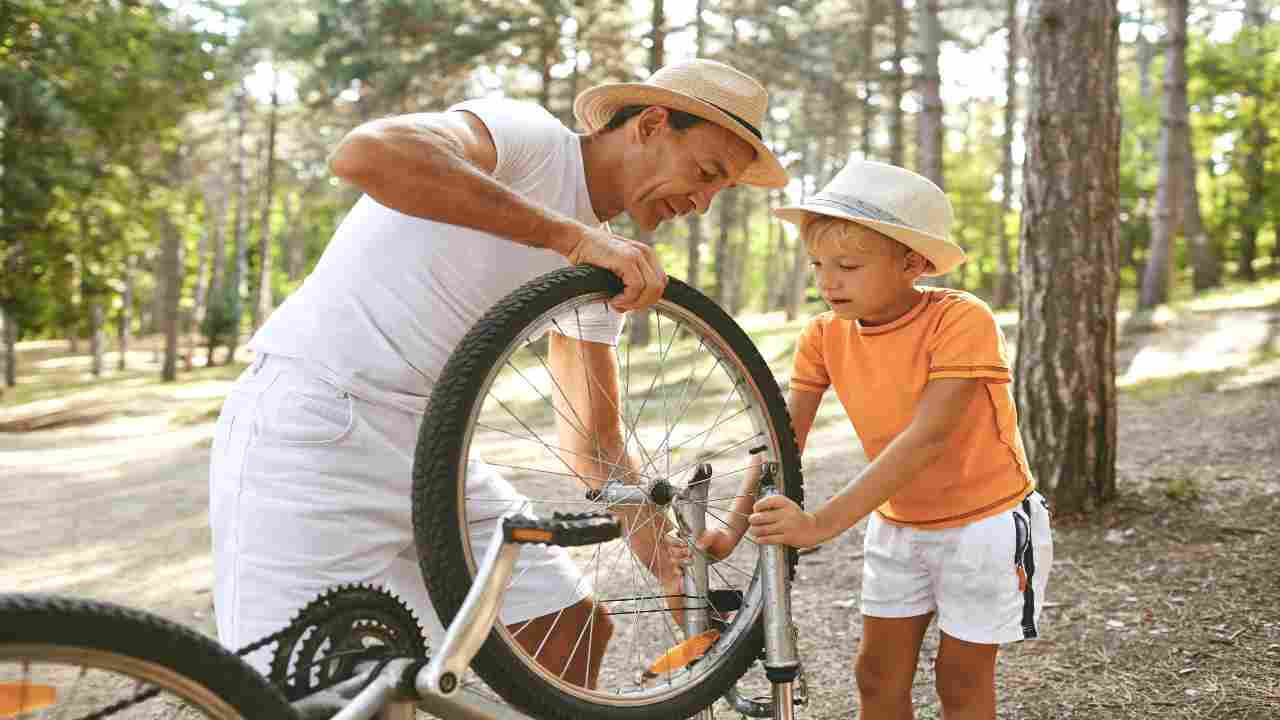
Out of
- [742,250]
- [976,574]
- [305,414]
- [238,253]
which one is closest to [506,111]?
[305,414]

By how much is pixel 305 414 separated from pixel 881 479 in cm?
125

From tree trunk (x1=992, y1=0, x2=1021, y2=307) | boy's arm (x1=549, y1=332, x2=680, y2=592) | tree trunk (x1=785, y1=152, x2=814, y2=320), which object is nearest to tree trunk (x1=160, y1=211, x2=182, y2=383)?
tree trunk (x1=785, y1=152, x2=814, y2=320)

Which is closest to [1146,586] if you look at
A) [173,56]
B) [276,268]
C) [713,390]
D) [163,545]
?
[163,545]

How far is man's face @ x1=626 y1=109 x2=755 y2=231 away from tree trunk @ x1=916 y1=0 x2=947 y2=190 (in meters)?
12.3

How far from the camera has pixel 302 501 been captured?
2.07m

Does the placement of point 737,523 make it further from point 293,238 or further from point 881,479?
point 293,238

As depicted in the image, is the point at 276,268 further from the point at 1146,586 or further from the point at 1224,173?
the point at 1146,586

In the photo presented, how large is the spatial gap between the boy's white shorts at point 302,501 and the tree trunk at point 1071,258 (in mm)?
4235

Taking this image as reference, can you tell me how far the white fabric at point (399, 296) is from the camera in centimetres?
215

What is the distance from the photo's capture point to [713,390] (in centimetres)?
1470

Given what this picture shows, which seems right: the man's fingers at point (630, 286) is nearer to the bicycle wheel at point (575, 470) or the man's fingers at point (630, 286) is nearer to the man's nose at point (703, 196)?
the bicycle wheel at point (575, 470)

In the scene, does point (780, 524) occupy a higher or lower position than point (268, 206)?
lower

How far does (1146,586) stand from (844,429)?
21.9ft

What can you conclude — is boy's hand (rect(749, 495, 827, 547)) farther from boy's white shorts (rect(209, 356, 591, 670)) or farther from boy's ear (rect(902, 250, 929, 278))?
boy's ear (rect(902, 250, 929, 278))
